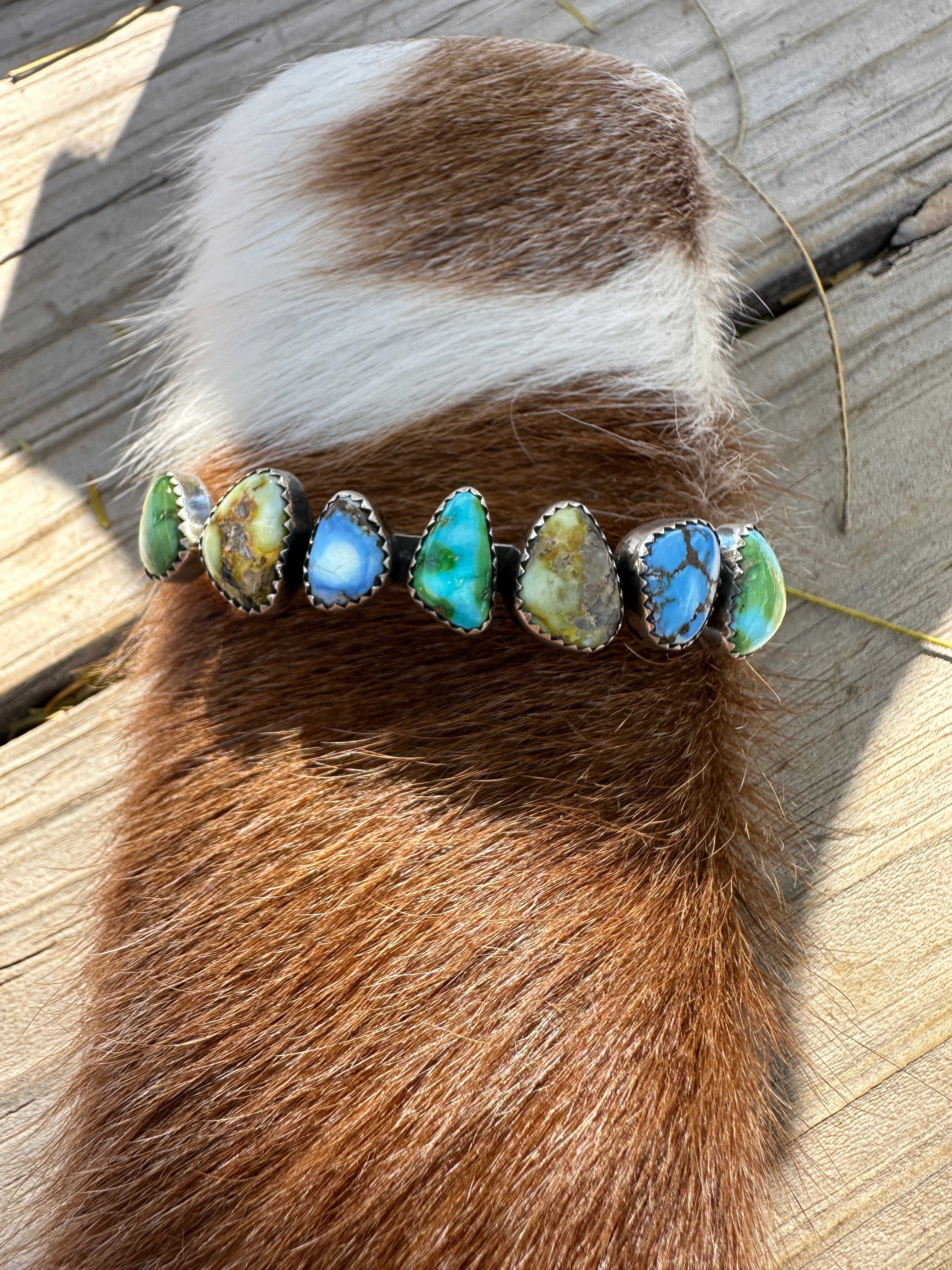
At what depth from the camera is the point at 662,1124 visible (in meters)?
0.64

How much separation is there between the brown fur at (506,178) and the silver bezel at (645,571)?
217 mm

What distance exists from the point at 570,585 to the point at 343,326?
0.97 ft

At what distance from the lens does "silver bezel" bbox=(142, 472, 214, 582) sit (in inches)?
28.6

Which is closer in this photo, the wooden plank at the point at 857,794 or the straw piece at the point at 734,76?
the wooden plank at the point at 857,794

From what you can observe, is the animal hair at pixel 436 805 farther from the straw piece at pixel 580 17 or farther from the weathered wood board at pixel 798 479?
the straw piece at pixel 580 17

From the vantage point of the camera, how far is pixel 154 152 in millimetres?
1110

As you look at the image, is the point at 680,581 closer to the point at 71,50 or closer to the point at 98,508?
the point at 98,508

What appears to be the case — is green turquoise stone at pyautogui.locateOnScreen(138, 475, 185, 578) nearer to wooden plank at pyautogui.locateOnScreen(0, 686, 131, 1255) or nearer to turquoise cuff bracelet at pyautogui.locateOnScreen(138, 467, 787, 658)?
turquoise cuff bracelet at pyautogui.locateOnScreen(138, 467, 787, 658)

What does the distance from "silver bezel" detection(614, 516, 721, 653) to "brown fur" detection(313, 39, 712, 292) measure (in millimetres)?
217

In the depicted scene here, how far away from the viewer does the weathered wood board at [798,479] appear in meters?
0.92

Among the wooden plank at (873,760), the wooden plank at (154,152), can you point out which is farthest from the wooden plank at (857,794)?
the wooden plank at (154,152)

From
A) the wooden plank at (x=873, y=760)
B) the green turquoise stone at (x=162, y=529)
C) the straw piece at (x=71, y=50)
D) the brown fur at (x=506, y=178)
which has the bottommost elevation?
the wooden plank at (x=873, y=760)

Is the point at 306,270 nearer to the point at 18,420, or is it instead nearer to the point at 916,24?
the point at 18,420

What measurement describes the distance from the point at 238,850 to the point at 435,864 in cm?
16
